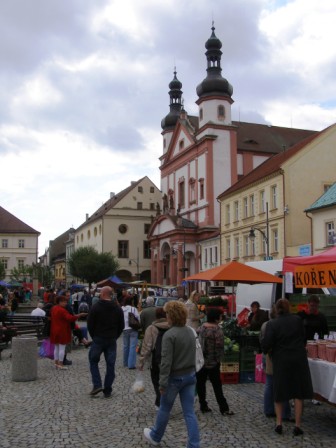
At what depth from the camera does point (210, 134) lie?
2354 inches

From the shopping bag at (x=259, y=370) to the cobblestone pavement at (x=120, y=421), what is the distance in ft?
0.70

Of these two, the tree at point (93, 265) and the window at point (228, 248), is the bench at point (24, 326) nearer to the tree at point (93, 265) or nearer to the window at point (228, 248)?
the window at point (228, 248)

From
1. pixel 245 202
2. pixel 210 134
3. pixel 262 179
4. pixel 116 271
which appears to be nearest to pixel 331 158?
pixel 262 179

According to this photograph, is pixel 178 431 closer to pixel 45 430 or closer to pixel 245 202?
pixel 45 430

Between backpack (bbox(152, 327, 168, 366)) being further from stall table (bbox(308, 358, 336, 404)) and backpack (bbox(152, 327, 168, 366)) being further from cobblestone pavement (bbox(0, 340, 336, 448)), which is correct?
stall table (bbox(308, 358, 336, 404))

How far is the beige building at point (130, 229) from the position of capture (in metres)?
82.9

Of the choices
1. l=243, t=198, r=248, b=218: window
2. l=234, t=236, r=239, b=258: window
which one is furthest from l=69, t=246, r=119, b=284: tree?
l=243, t=198, r=248, b=218: window

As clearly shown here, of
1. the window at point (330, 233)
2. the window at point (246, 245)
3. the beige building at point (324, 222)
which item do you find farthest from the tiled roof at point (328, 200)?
the window at point (246, 245)

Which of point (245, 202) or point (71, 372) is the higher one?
point (245, 202)

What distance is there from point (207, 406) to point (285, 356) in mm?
1979

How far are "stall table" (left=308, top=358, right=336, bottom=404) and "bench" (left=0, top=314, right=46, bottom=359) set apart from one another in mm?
9666

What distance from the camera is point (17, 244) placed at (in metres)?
90.4

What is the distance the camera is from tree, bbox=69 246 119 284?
74.2 meters

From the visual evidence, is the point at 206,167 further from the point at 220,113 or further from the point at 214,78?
the point at 214,78
